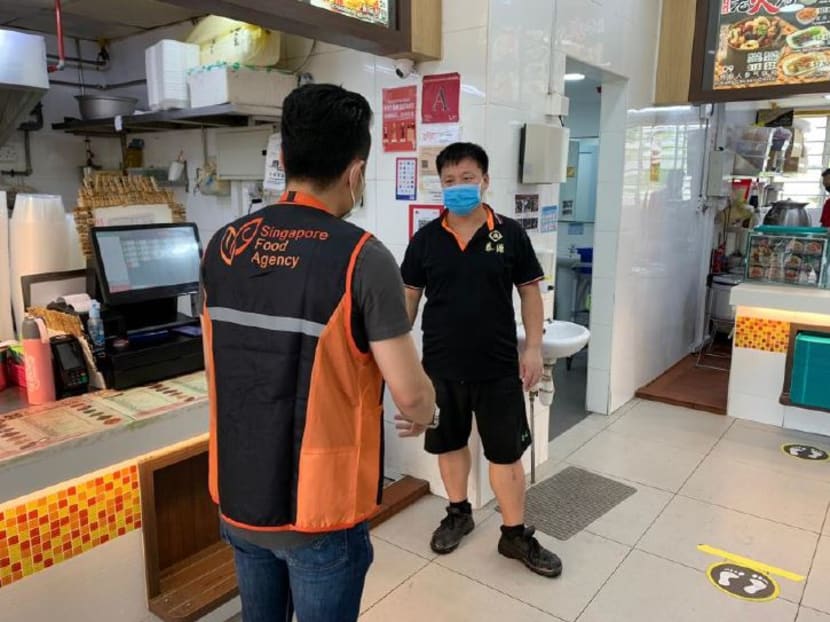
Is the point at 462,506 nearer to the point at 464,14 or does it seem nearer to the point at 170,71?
the point at 464,14

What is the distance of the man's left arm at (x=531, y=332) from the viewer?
97.2 inches

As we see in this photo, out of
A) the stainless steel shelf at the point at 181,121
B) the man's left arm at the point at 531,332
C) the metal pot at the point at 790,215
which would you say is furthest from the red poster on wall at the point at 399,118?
the metal pot at the point at 790,215

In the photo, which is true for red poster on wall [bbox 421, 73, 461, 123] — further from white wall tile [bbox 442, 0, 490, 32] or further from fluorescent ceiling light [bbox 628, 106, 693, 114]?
fluorescent ceiling light [bbox 628, 106, 693, 114]

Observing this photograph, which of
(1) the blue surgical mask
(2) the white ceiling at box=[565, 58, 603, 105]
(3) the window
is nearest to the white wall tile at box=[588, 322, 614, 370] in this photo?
(2) the white ceiling at box=[565, 58, 603, 105]

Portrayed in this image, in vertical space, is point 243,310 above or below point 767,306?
above

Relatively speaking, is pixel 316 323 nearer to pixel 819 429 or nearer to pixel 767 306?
pixel 767 306

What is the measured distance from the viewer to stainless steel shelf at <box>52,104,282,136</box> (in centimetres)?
305

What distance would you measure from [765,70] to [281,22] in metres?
3.19

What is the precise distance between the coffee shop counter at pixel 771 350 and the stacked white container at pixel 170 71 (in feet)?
11.5

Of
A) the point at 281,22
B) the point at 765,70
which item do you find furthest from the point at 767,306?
the point at 281,22

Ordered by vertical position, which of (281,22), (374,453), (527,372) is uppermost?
(281,22)

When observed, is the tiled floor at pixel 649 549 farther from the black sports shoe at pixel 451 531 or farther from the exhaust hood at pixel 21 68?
the exhaust hood at pixel 21 68

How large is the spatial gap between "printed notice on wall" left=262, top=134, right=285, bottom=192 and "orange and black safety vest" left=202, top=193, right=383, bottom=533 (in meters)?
2.05

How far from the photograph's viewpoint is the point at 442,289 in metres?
2.41
